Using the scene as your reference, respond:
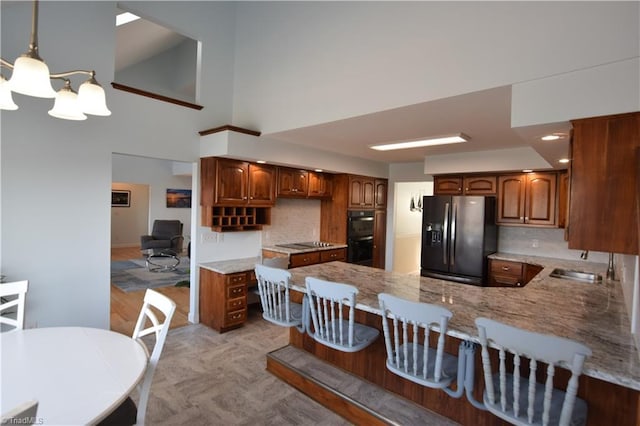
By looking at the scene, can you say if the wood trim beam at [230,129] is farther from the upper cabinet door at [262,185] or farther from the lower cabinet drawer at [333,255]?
the lower cabinet drawer at [333,255]

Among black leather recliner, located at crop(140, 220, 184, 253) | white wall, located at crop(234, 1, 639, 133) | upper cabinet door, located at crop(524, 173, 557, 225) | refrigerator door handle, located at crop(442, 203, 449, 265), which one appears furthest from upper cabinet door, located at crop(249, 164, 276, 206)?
black leather recliner, located at crop(140, 220, 184, 253)

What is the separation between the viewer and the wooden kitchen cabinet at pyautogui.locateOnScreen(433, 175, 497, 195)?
4.75 metres

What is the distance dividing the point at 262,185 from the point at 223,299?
157 centimetres

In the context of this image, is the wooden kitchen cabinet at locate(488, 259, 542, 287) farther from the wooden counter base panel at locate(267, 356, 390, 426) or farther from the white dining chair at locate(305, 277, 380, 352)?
the wooden counter base panel at locate(267, 356, 390, 426)

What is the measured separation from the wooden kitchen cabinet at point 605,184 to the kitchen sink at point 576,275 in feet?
6.63

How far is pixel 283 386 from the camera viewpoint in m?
2.79

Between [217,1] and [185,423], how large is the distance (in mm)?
4607

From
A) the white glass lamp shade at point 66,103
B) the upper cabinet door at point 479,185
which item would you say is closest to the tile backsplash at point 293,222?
the upper cabinet door at point 479,185

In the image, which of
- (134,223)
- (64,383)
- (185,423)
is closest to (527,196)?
(185,423)

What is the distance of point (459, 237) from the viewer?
4.60 m

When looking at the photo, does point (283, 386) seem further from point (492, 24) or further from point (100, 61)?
point (100, 61)

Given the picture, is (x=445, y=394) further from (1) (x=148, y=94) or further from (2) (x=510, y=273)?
(1) (x=148, y=94)

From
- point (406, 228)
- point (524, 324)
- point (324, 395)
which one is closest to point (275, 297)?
point (324, 395)

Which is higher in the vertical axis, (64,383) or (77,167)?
(77,167)
